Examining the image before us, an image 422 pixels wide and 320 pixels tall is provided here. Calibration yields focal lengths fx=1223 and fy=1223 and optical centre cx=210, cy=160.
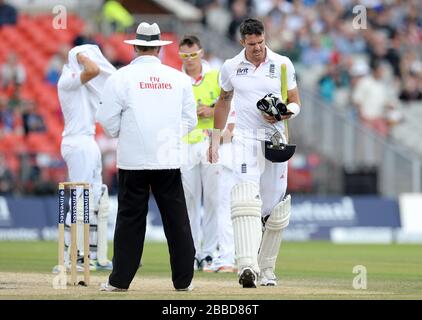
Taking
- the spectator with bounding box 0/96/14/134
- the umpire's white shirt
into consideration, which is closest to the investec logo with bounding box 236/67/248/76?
the umpire's white shirt

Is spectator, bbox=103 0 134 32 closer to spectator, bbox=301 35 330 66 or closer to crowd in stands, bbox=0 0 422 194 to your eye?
crowd in stands, bbox=0 0 422 194

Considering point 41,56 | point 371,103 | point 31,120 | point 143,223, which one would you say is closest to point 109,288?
point 143,223

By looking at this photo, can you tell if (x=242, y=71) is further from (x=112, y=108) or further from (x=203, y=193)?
(x=203, y=193)

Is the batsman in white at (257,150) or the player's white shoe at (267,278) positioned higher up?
the batsman in white at (257,150)

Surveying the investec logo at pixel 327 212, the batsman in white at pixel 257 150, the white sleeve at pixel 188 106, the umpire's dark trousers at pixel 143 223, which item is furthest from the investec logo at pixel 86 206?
the investec logo at pixel 327 212

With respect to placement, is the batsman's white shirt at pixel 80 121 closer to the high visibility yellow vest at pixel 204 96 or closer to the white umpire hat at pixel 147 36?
the high visibility yellow vest at pixel 204 96

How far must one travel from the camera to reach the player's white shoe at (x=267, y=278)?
44.1 ft

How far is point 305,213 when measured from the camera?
26719 mm

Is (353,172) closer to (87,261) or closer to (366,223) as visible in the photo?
(366,223)

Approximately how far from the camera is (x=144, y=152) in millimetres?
12297

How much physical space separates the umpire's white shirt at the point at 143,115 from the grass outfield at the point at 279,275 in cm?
136

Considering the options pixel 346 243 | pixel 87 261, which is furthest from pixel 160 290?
pixel 346 243

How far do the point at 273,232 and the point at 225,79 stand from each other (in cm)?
178
